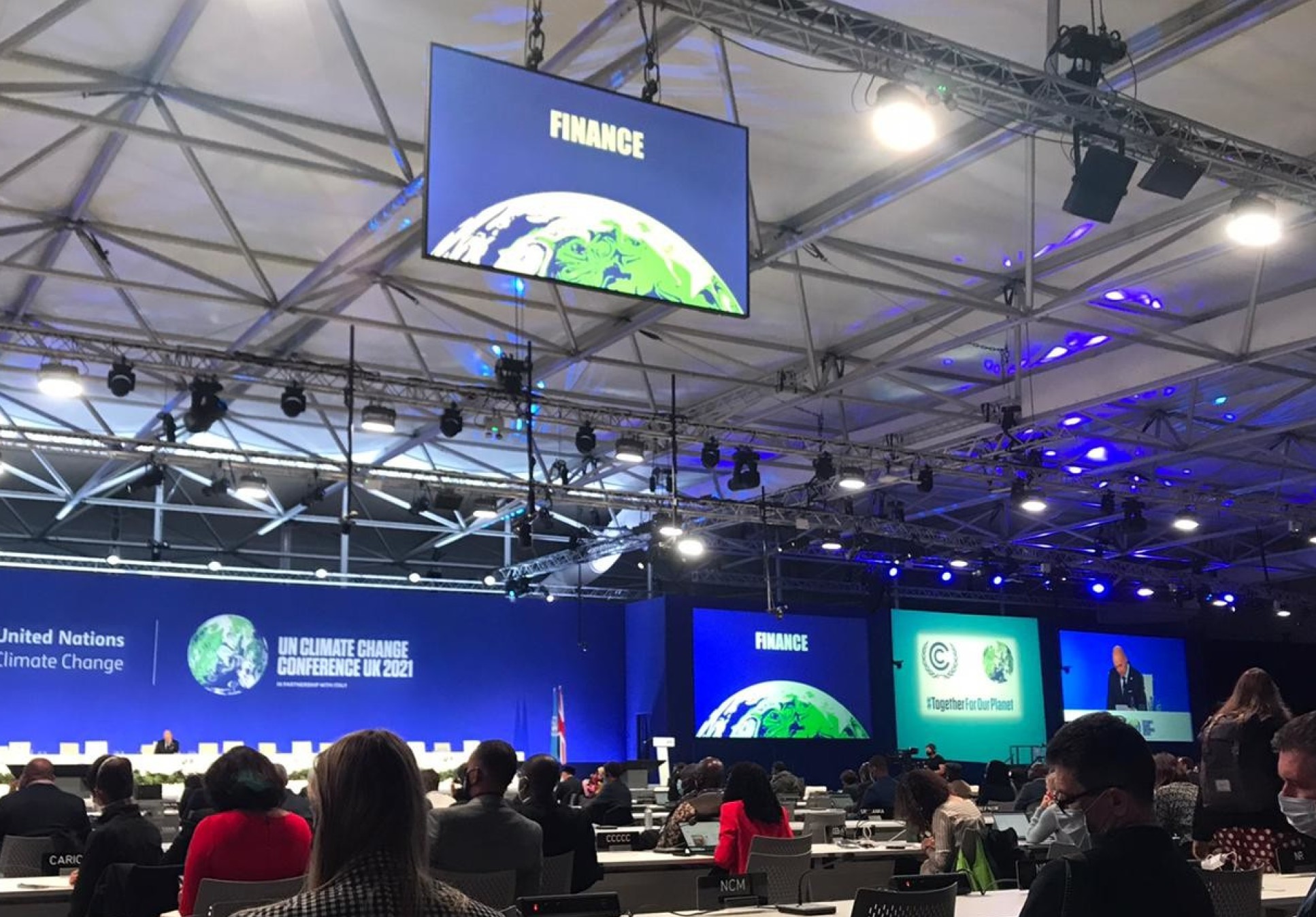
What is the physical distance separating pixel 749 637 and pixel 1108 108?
55.0ft

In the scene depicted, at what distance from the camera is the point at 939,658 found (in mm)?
25438

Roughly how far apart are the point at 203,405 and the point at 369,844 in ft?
38.4

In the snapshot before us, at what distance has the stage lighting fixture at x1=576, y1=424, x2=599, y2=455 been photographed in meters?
14.7

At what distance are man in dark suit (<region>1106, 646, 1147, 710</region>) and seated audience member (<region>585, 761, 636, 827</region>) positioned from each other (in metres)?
18.0

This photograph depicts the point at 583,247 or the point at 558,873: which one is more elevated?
the point at 583,247

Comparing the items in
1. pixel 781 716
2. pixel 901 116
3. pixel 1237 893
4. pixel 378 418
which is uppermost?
pixel 901 116

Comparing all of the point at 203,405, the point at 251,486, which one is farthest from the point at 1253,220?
the point at 251,486

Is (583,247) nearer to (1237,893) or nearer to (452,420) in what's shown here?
(1237,893)

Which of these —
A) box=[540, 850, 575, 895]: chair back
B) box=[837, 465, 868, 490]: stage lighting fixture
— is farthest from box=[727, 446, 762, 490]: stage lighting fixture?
box=[540, 850, 575, 895]: chair back

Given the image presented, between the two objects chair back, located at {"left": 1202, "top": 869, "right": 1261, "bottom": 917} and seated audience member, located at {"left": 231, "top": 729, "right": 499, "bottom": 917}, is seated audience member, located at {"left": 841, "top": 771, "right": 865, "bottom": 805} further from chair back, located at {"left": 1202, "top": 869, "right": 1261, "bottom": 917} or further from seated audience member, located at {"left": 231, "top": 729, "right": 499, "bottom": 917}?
seated audience member, located at {"left": 231, "top": 729, "right": 499, "bottom": 917}

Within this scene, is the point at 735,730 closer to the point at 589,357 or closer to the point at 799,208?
the point at 589,357

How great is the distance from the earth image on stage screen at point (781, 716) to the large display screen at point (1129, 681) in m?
4.94

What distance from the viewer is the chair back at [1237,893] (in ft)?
15.7

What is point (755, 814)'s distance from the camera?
706cm
